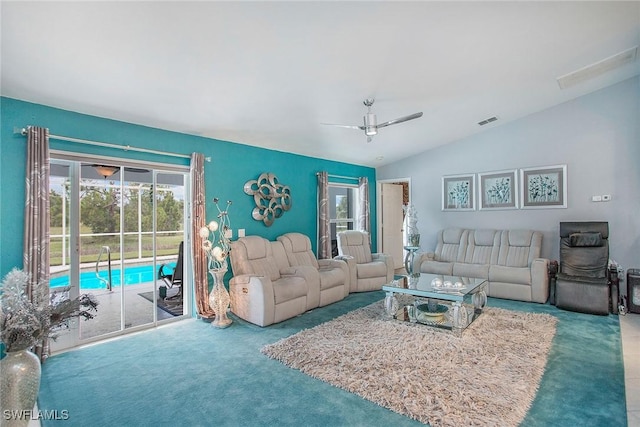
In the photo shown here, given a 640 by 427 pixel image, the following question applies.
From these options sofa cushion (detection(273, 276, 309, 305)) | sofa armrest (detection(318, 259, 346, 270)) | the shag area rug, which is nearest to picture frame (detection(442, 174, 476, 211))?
the shag area rug

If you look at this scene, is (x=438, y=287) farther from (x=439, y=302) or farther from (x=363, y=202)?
(x=363, y=202)

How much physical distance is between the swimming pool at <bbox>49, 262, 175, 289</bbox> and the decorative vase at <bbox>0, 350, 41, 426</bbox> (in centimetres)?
172

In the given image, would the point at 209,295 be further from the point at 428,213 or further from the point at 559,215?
the point at 559,215

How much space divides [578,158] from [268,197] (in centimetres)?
495

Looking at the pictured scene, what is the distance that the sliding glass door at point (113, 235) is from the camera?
11.0 feet

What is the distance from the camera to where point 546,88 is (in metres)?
4.45

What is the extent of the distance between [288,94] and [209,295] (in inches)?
106

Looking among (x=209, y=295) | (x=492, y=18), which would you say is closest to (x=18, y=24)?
(x=209, y=295)

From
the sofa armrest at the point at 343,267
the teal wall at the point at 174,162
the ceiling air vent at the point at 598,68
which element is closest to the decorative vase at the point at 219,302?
the teal wall at the point at 174,162

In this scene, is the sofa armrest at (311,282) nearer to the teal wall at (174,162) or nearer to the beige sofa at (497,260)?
the teal wall at (174,162)

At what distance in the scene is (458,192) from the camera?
6.37 meters

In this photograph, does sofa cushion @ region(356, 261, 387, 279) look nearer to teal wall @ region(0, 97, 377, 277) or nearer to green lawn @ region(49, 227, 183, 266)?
teal wall @ region(0, 97, 377, 277)

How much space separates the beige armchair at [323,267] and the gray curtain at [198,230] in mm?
1290

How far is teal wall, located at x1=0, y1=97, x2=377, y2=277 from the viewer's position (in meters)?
2.92
